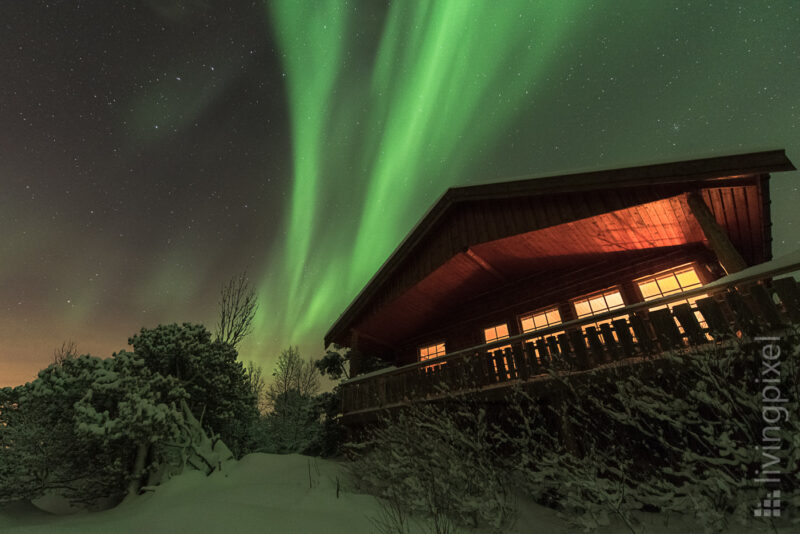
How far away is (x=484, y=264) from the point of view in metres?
11.0

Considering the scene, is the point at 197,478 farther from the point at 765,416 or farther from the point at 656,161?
the point at 656,161

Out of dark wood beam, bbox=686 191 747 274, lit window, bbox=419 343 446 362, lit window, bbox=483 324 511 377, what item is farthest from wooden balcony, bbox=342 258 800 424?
lit window, bbox=419 343 446 362

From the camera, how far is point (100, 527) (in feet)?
19.4

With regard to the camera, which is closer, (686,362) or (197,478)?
(686,362)

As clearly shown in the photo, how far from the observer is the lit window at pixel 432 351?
43.9 ft

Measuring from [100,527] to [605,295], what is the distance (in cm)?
1227

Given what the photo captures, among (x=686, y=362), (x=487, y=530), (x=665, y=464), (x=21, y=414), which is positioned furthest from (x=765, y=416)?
(x=21, y=414)

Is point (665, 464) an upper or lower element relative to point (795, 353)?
lower

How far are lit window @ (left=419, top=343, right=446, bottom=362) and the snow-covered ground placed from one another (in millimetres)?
5792

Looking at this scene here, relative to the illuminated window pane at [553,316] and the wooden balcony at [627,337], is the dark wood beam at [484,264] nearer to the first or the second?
the illuminated window pane at [553,316]

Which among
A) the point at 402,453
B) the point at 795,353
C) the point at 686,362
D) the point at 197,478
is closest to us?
the point at 795,353

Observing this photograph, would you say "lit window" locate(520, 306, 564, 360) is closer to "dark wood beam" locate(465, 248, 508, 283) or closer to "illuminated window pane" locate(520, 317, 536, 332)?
"illuminated window pane" locate(520, 317, 536, 332)

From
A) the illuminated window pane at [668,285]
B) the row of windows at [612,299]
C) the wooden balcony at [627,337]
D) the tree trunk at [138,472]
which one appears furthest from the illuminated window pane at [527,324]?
the tree trunk at [138,472]

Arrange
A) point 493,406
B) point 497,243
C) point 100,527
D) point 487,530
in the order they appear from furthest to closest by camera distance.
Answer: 1. point 497,243
2. point 493,406
3. point 100,527
4. point 487,530
